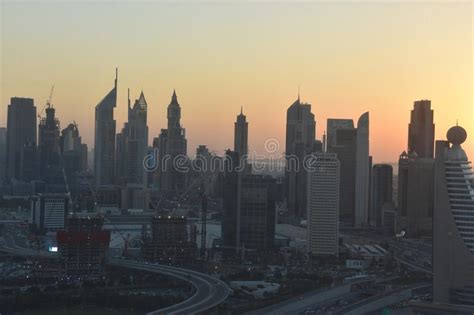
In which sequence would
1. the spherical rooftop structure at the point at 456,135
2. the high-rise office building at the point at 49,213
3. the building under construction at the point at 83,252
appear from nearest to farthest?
1. the spherical rooftop structure at the point at 456,135
2. the building under construction at the point at 83,252
3. the high-rise office building at the point at 49,213

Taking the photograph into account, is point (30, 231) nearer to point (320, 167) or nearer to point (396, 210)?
point (320, 167)

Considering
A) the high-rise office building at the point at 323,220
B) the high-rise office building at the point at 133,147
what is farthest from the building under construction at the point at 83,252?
the high-rise office building at the point at 133,147

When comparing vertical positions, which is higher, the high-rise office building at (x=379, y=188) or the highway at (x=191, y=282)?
the high-rise office building at (x=379, y=188)

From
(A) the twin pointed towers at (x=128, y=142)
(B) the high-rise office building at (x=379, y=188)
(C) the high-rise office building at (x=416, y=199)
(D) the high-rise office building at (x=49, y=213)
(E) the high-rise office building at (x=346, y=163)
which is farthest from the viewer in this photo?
(A) the twin pointed towers at (x=128, y=142)

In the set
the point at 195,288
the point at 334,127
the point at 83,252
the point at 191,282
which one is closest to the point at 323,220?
the point at 191,282

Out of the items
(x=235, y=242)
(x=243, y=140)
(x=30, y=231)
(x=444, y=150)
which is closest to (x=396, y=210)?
(x=243, y=140)

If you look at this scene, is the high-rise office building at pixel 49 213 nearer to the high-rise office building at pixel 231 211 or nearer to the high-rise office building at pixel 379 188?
the high-rise office building at pixel 231 211

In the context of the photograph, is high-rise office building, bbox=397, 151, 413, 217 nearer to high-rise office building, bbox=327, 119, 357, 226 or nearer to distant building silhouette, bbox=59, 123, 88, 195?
high-rise office building, bbox=327, 119, 357, 226
